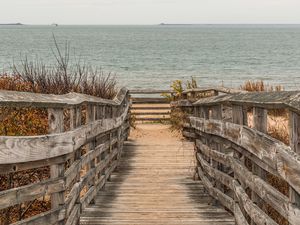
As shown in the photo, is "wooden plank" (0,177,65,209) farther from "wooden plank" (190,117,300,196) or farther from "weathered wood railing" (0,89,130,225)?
"wooden plank" (190,117,300,196)

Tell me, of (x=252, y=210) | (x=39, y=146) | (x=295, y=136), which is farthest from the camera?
(x=252, y=210)

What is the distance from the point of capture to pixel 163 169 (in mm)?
10414

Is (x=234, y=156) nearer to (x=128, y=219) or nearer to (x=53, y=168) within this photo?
(x=128, y=219)

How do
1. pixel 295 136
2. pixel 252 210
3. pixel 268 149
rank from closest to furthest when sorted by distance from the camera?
pixel 295 136, pixel 268 149, pixel 252 210

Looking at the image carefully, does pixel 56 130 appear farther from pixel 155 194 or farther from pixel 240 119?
pixel 155 194

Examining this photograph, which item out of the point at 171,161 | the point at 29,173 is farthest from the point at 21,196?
the point at 171,161

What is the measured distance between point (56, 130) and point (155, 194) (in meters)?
3.59

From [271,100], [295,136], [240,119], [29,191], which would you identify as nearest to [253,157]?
[240,119]

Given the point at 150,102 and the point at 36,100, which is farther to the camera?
the point at 150,102

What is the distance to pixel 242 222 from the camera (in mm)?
5730

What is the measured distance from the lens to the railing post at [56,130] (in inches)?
196

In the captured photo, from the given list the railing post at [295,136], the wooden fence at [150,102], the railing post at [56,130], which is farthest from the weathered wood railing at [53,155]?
the wooden fence at [150,102]

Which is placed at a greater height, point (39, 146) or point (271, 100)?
point (271, 100)

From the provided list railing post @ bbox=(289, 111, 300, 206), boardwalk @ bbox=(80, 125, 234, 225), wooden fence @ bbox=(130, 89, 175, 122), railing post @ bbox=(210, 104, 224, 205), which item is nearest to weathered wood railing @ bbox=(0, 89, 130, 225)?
boardwalk @ bbox=(80, 125, 234, 225)
